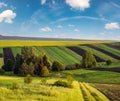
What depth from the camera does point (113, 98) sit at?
46156 mm

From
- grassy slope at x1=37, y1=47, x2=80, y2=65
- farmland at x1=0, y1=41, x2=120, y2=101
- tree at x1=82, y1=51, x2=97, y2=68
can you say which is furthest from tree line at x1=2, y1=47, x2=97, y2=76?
grassy slope at x1=37, y1=47, x2=80, y2=65

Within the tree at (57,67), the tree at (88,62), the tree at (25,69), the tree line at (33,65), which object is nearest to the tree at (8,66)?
the tree line at (33,65)

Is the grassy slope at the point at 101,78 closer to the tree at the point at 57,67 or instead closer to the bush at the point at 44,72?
the bush at the point at 44,72

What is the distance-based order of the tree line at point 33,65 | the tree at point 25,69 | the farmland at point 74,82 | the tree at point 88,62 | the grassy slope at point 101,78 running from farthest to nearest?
1. the tree at point 88,62
2. the tree line at point 33,65
3. the tree at point 25,69
4. the grassy slope at point 101,78
5. the farmland at point 74,82

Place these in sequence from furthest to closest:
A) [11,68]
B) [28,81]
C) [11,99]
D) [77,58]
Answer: [77,58] < [11,68] < [28,81] < [11,99]

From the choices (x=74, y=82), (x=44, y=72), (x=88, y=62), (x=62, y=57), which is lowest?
(x=44, y=72)

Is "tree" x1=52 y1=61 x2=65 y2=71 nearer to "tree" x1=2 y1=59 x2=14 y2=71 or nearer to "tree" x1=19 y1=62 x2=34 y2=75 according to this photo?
"tree" x1=19 y1=62 x2=34 y2=75

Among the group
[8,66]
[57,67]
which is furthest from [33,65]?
[8,66]

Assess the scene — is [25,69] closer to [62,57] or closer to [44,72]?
[44,72]

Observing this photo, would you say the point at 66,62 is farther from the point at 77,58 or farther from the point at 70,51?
the point at 70,51

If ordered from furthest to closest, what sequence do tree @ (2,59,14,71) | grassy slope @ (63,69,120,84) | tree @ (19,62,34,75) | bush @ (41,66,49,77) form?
1. tree @ (2,59,14,71)
2. tree @ (19,62,34,75)
3. bush @ (41,66,49,77)
4. grassy slope @ (63,69,120,84)

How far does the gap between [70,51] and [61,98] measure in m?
142

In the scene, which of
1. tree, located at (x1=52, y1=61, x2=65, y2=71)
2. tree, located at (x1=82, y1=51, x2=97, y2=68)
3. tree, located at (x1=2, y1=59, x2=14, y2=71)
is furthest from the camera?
tree, located at (x1=82, y1=51, x2=97, y2=68)

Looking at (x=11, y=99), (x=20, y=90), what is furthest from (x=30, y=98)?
(x=20, y=90)
